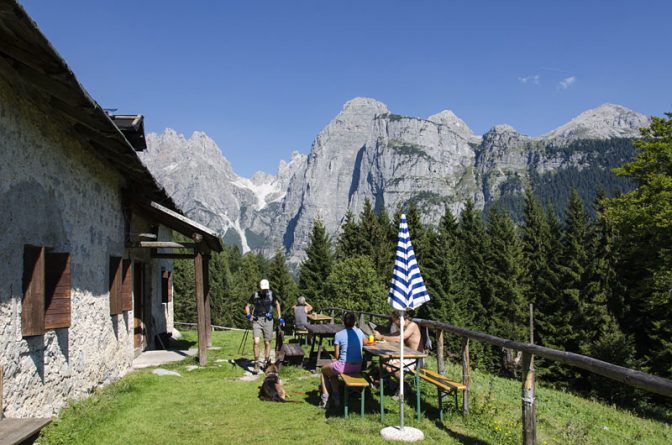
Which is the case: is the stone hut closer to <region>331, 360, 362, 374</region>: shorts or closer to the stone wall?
the stone wall

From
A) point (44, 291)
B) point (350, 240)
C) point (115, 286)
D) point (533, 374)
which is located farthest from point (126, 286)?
point (350, 240)

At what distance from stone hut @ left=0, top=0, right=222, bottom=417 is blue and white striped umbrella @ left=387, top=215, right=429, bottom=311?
4.07 meters

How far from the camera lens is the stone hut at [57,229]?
5.25 meters

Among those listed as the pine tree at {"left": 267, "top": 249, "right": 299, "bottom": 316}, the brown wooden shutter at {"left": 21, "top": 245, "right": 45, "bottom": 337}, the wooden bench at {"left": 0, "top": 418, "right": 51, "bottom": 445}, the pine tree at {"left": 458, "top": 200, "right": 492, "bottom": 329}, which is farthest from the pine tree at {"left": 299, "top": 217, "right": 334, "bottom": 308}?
the wooden bench at {"left": 0, "top": 418, "right": 51, "bottom": 445}

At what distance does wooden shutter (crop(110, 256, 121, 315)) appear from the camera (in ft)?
31.2

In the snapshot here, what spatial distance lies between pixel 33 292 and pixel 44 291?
1.84 ft

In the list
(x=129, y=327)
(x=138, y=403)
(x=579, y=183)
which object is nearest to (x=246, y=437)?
(x=138, y=403)

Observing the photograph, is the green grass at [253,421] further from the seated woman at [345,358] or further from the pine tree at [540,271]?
the pine tree at [540,271]

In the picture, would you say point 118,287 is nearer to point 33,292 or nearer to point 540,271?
point 33,292

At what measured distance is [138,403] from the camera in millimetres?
7641

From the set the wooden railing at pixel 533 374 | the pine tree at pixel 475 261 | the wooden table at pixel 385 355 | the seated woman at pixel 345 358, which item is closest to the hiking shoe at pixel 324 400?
the seated woman at pixel 345 358

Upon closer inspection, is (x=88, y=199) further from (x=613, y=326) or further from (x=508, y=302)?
(x=508, y=302)

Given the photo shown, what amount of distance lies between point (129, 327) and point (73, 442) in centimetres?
545

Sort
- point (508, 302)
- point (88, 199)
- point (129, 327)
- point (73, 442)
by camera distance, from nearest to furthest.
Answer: point (73, 442) < point (88, 199) < point (129, 327) < point (508, 302)
